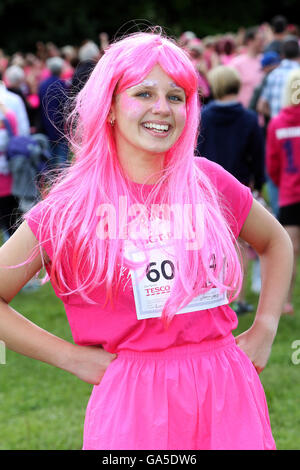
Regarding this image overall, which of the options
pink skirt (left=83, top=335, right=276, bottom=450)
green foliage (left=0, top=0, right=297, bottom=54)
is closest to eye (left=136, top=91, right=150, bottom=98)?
pink skirt (left=83, top=335, right=276, bottom=450)

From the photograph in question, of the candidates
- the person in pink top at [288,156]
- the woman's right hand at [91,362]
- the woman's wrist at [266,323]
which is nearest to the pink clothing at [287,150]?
the person in pink top at [288,156]

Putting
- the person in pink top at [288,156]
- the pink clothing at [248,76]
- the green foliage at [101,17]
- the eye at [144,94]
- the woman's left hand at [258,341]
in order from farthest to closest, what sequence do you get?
the green foliage at [101,17]
the pink clothing at [248,76]
the person in pink top at [288,156]
the woman's left hand at [258,341]
the eye at [144,94]

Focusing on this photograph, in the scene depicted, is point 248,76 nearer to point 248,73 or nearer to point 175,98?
point 248,73

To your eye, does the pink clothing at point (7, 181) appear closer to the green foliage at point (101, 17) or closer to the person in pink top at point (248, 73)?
the person in pink top at point (248, 73)

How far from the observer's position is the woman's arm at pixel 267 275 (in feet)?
7.80

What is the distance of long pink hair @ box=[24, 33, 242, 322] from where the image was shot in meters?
2.12

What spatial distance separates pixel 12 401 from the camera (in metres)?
4.84

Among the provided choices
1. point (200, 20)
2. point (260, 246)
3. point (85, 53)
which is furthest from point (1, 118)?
point (200, 20)

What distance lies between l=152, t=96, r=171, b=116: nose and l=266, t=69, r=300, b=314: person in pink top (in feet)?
11.7

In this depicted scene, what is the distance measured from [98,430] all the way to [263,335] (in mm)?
604

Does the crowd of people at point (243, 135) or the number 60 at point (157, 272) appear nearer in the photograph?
the number 60 at point (157, 272)

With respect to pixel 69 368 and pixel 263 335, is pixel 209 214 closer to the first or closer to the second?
pixel 263 335

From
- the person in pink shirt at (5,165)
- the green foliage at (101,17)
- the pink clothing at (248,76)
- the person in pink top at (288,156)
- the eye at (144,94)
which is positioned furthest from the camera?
the green foliage at (101,17)

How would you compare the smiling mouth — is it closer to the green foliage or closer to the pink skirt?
the pink skirt
